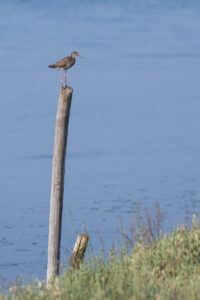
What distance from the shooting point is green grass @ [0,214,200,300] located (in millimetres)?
8055

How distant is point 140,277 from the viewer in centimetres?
862

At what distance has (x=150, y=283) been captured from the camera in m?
8.20

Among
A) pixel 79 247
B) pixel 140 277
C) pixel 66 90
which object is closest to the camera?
pixel 140 277

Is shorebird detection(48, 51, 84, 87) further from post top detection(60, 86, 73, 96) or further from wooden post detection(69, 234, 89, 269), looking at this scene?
wooden post detection(69, 234, 89, 269)

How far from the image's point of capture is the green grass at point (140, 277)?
8.05m

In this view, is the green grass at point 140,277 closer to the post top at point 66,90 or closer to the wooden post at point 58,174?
the wooden post at point 58,174

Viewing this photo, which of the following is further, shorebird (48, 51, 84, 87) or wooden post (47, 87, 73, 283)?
shorebird (48, 51, 84, 87)

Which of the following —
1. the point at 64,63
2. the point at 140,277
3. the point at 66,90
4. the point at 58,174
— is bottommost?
the point at 140,277

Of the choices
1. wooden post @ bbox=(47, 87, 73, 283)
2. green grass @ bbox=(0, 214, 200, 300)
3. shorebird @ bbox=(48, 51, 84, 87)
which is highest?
shorebird @ bbox=(48, 51, 84, 87)

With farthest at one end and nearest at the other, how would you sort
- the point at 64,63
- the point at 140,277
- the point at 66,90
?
1. the point at 64,63
2. the point at 66,90
3. the point at 140,277

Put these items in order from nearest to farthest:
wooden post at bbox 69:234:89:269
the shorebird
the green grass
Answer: the green grass → wooden post at bbox 69:234:89:269 → the shorebird

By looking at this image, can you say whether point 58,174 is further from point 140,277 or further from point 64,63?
point 140,277

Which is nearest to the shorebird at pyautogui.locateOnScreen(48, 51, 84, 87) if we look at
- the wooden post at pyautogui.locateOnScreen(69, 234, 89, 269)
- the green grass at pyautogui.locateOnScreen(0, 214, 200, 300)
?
the wooden post at pyautogui.locateOnScreen(69, 234, 89, 269)

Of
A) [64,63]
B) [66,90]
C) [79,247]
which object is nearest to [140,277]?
[79,247]
